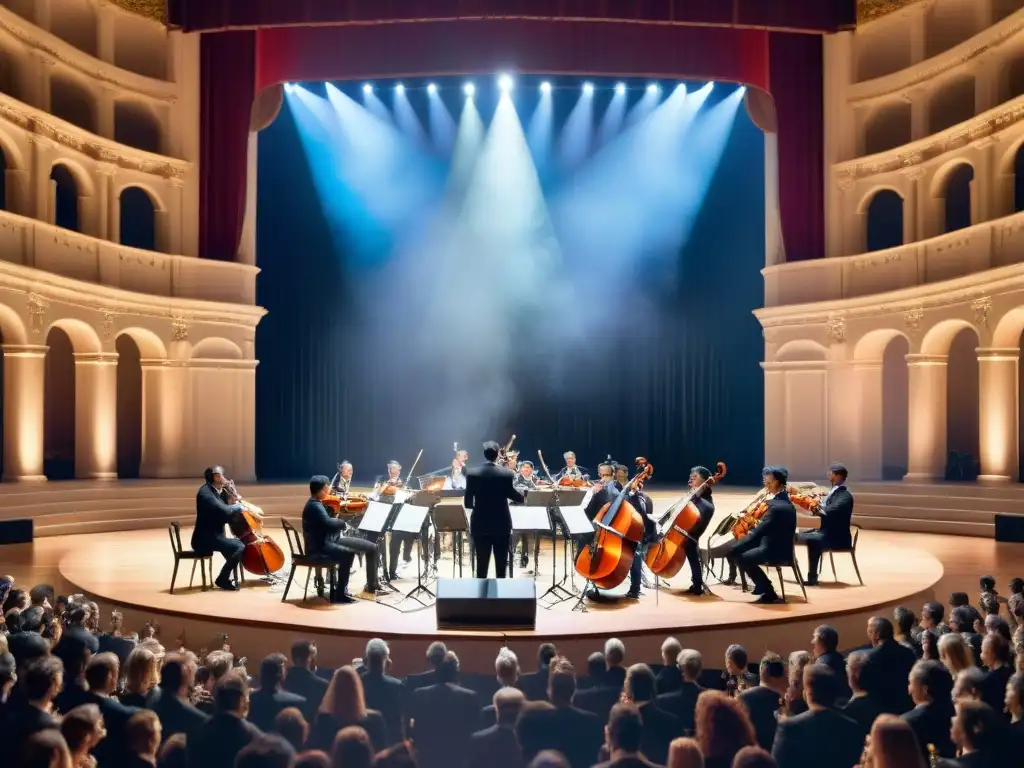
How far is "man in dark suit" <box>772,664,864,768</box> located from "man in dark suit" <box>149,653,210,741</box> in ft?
8.46

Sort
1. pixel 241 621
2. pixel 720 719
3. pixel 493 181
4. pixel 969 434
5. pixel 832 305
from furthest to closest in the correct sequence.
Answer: pixel 493 181 < pixel 969 434 < pixel 832 305 < pixel 241 621 < pixel 720 719

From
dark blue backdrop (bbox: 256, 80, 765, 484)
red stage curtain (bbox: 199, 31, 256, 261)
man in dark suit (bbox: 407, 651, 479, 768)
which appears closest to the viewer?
man in dark suit (bbox: 407, 651, 479, 768)

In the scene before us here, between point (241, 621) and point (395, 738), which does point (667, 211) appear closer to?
point (241, 621)

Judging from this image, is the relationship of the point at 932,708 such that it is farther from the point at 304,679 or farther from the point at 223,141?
the point at 223,141

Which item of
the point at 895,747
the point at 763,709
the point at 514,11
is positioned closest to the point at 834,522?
the point at 763,709

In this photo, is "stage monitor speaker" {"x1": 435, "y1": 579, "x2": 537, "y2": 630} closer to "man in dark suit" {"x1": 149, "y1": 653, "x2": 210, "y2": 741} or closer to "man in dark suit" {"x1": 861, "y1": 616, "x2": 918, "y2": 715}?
"man in dark suit" {"x1": 861, "y1": 616, "x2": 918, "y2": 715}

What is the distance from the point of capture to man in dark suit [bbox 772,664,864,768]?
4109 mm

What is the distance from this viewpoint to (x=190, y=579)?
34.0 ft

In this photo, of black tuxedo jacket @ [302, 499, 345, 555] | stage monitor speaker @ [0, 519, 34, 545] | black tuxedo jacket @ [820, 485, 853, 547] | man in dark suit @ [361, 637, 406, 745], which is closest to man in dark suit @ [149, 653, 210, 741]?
man in dark suit @ [361, 637, 406, 745]

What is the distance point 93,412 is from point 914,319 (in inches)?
601

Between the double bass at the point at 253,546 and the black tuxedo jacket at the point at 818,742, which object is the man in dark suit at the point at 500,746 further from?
the double bass at the point at 253,546

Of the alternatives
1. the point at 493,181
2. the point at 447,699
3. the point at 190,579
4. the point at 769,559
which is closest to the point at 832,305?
the point at 493,181

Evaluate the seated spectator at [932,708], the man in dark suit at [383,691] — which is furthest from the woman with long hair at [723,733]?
the man in dark suit at [383,691]

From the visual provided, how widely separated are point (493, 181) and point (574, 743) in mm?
18826
